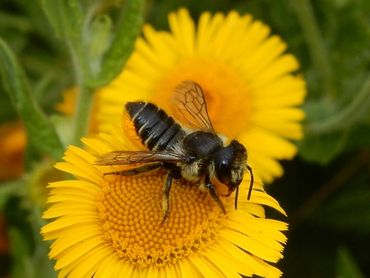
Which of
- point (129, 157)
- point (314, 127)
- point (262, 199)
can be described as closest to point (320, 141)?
point (314, 127)

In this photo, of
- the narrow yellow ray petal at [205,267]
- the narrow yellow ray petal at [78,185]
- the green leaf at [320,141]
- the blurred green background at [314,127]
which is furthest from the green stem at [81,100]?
the green leaf at [320,141]

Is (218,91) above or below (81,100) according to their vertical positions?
below

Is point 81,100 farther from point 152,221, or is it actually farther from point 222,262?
point 222,262

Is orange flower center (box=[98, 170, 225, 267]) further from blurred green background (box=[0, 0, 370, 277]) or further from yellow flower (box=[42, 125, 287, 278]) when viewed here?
blurred green background (box=[0, 0, 370, 277])

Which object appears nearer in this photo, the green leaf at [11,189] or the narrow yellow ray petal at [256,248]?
the narrow yellow ray petal at [256,248]

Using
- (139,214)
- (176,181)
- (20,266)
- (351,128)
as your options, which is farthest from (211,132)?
(351,128)

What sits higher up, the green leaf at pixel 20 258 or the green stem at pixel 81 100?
the green stem at pixel 81 100

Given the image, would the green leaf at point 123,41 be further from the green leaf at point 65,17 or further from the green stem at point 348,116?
the green stem at point 348,116
